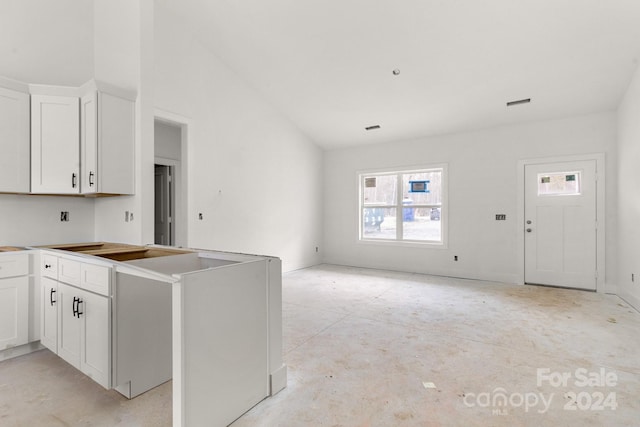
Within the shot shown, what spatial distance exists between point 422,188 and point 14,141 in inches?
228

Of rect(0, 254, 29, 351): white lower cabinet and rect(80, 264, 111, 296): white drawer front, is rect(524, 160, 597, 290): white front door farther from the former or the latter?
rect(0, 254, 29, 351): white lower cabinet

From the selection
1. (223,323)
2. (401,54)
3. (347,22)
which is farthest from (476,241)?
(223,323)

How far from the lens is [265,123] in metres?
5.49

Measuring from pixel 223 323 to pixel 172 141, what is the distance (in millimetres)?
4474

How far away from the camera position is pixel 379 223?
6648 millimetres

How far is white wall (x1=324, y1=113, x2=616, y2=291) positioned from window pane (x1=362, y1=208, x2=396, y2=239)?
270 mm

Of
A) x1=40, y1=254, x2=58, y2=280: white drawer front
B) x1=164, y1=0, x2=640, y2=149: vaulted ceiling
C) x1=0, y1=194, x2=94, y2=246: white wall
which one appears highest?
x1=164, y1=0, x2=640, y2=149: vaulted ceiling

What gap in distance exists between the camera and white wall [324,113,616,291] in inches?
183

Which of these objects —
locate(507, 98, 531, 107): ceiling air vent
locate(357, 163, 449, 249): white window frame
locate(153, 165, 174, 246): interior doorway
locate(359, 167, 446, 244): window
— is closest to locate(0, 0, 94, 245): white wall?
locate(153, 165, 174, 246): interior doorway

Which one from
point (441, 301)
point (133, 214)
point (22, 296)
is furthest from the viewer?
point (441, 301)

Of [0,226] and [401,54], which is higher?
[401,54]

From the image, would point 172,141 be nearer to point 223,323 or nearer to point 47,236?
point 47,236

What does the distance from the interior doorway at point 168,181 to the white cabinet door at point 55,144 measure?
200cm

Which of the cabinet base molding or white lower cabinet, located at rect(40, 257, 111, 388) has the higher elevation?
white lower cabinet, located at rect(40, 257, 111, 388)
